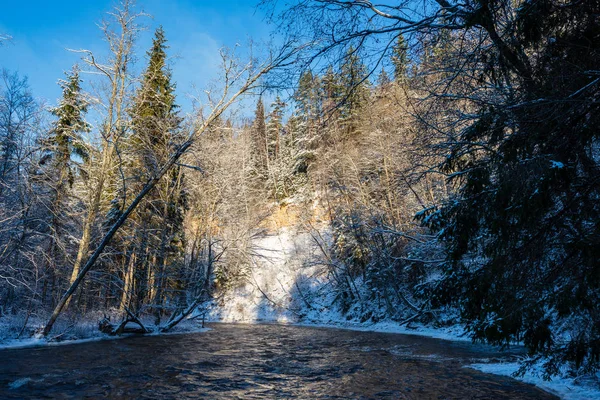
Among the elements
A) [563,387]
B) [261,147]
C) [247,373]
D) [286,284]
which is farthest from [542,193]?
[261,147]

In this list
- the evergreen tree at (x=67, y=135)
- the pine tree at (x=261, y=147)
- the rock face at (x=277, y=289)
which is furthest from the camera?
the pine tree at (x=261, y=147)

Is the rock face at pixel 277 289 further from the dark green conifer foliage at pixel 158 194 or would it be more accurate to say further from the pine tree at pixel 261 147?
the pine tree at pixel 261 147

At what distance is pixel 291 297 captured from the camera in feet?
96.8

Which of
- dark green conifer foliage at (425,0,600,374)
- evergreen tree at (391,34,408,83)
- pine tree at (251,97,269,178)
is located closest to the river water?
dark green conifer foliage at (425,0,600,374)

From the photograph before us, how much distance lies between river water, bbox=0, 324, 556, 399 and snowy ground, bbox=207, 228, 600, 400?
288 inches

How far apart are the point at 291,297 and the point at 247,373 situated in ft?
72.5

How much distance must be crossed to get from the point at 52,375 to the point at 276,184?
34851 millimetres

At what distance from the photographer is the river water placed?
19.8 ft

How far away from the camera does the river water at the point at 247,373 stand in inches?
237

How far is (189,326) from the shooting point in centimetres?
1825

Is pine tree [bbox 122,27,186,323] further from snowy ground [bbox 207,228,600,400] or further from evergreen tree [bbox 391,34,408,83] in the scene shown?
evergreen tree [bbox 391,34,408,83]

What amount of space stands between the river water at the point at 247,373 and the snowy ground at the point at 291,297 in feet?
24.0

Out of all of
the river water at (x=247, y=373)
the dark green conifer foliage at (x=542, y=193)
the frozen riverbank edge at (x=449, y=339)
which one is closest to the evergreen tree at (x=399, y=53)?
the dark green conifer foliage at (x=542, y=193)

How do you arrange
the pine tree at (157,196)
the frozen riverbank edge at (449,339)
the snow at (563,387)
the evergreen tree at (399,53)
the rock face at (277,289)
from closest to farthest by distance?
the evergreen tree at (399,53) < the snow at (563,387) < the frozen riverbank edge at (449,339) < the pine tree at (157,196) < the rock face at (277,289)
